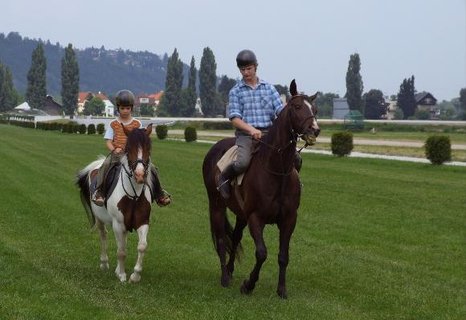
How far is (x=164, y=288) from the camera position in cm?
883

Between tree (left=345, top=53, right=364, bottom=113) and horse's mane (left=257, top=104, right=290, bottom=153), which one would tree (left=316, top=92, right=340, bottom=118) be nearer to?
tree (left=345, top=53, right=364, bottom=113)

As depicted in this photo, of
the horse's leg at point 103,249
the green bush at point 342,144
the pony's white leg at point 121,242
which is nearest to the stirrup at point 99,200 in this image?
the pony's white leg at point 121,242

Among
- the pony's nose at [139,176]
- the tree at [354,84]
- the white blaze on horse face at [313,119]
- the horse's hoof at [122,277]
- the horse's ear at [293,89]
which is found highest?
the tree at [354,84]

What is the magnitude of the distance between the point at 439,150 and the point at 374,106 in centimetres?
11737

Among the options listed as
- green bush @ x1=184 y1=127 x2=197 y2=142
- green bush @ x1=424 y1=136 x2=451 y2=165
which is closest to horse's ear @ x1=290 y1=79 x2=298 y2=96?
green bush @ x1=424 y1=136 x2=451 y2=165

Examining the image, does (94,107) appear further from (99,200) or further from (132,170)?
(132,170)

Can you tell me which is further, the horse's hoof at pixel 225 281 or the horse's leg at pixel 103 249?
the horse's leg at pixel 103 249

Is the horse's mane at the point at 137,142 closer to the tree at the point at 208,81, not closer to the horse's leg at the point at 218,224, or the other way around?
the horse's leg at the point at 218,224

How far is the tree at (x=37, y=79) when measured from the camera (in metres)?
135

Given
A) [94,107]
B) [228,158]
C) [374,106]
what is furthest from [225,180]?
[94,107]

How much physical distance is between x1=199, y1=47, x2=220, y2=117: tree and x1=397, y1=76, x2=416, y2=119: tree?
130 ft

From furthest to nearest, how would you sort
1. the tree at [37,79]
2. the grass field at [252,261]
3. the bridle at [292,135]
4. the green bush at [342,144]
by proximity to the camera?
1. the tree at [37,79]
2. the green bush at [342,144]
3. the grass field at [252,261]
4. the bridle at [292,135]

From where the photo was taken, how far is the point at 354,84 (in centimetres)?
12531

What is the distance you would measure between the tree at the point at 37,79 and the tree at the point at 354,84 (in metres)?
57.9
